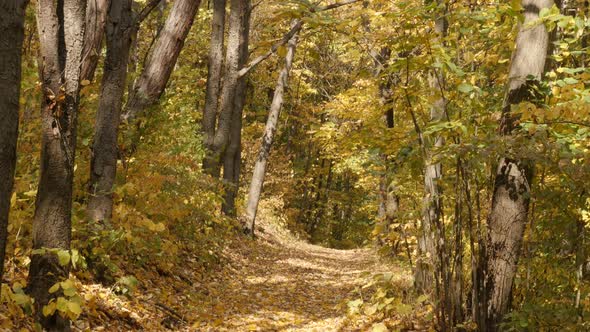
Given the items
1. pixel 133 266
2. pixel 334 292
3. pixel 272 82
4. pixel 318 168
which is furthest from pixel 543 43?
pixel 318 168

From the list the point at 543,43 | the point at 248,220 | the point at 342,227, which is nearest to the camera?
the point at 543,43

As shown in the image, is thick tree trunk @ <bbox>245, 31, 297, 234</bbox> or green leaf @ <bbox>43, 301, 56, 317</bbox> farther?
thick tree trunk @ <bbox>245, 31, 297, 234</bbox>

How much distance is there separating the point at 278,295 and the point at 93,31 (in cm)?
547

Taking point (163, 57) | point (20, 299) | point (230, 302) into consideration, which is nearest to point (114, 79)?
point (163, 57)

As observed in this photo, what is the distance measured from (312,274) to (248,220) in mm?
3921

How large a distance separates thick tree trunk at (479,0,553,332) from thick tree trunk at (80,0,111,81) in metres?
3.50

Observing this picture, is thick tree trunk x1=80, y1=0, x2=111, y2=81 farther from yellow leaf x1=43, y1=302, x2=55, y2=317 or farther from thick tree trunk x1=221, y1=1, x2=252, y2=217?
thick tree trunk x1=221, y1=1, x2=252, y2=217

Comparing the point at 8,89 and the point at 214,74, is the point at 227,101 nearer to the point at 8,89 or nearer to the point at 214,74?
the point at 214,74

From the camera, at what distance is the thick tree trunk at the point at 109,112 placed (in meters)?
5.66

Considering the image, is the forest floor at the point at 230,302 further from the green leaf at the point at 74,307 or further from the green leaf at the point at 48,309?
the green leaf at the point at 74,307

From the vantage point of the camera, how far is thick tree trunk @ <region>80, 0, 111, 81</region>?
445 cm

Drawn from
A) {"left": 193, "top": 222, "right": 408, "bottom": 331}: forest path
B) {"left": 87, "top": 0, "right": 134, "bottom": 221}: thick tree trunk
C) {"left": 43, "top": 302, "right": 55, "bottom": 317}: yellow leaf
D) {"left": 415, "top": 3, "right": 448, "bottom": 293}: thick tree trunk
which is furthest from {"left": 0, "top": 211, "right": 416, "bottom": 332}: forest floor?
{"left": 87, "top": 0, "right": 134, "bottom": 221}: thick tree trunk

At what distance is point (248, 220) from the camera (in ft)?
50.0

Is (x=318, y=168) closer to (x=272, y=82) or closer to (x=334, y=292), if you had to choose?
(x=272, y=82)
